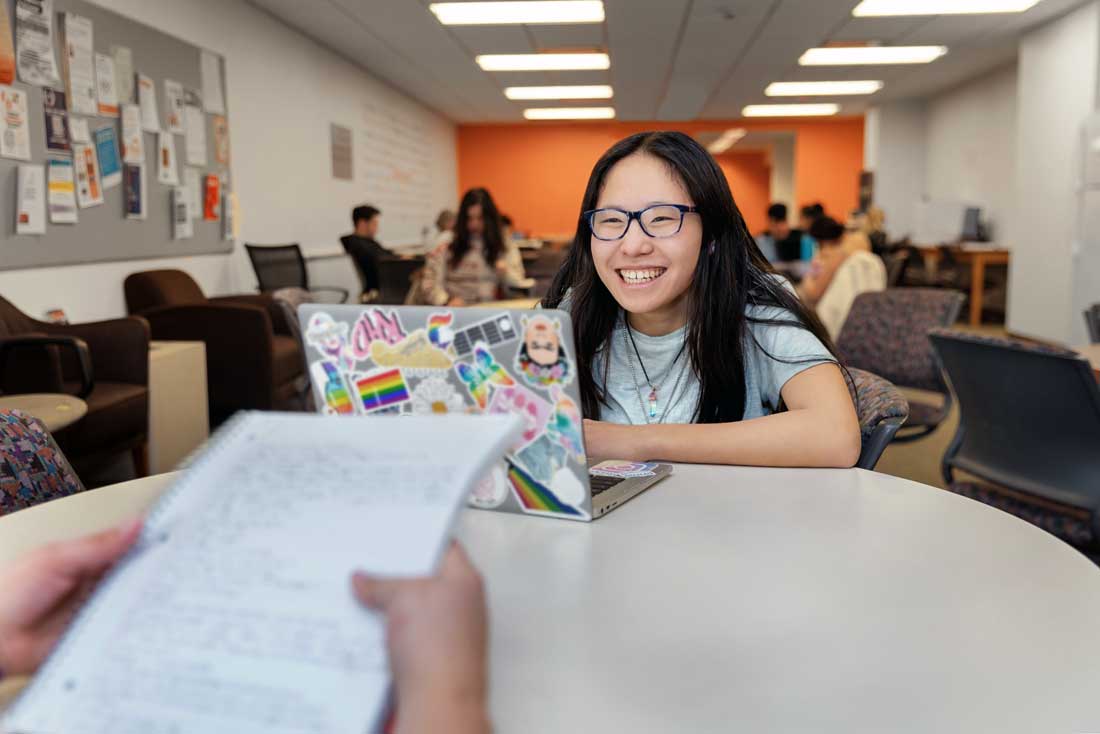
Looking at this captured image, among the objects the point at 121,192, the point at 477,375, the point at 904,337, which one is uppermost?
the point at 121,192

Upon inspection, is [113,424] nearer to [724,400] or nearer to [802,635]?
[724,400]

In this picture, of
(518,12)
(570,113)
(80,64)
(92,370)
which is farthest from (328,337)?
(570,113)

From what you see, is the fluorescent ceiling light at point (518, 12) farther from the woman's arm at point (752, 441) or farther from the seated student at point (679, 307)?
the woman's arm at point (752, 441)

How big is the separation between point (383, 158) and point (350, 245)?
2729 millimetres

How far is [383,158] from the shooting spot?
32.4 feet

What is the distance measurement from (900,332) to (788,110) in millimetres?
9662

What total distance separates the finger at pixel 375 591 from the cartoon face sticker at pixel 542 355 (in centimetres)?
46

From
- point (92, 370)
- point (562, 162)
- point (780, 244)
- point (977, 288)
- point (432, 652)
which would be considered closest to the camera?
point (432, 652)

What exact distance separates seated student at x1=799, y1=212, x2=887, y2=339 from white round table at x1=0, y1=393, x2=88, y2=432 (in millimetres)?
3193

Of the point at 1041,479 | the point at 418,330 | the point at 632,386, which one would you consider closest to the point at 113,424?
the point at 632,386

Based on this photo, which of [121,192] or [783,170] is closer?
[121,192]

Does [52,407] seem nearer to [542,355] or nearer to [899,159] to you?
[542,355]

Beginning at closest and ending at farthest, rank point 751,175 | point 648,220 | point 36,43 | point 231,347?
point 648,220 → point 36,43 → point 231,347 → point 751,175

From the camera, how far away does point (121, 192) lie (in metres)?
4.49
